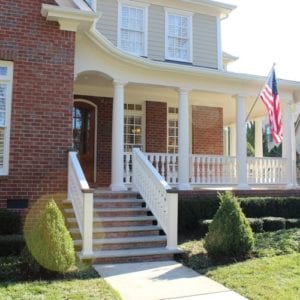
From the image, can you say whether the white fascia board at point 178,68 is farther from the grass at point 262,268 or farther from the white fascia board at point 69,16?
the grass at point 262,268

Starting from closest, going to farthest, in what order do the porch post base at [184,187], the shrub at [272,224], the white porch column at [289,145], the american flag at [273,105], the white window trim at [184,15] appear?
the shrub at [272,224] → the american flag at [273,105] → the porch post base at [184,187] → the white porch column at [289,145] → the white window trim at [184,15]

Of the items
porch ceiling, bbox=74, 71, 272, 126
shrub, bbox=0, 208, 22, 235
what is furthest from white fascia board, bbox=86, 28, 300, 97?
shrub, bbox=0, 208, 22, 235

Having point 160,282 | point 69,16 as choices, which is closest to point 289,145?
point 69,16

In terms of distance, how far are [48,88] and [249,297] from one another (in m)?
6.13

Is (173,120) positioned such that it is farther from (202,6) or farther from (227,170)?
(202,6)

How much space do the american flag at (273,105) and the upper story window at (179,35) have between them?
4.02m

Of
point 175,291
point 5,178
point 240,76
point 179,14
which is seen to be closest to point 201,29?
point 179,14

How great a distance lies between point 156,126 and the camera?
47.5ft

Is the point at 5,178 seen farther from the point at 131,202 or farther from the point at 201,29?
the point at 201,29

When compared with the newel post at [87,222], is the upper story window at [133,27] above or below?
above

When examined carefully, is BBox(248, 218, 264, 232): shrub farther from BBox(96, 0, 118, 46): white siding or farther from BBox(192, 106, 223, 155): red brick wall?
BBox(96, 0, 118, 46): white siding

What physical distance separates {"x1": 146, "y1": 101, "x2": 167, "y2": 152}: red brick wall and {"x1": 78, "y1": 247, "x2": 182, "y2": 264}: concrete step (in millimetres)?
6485

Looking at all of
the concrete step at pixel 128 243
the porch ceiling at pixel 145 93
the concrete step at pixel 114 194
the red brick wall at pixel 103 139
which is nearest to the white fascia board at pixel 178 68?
the porch ceiling at pixel 145 93

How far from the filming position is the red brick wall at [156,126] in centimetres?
1439
